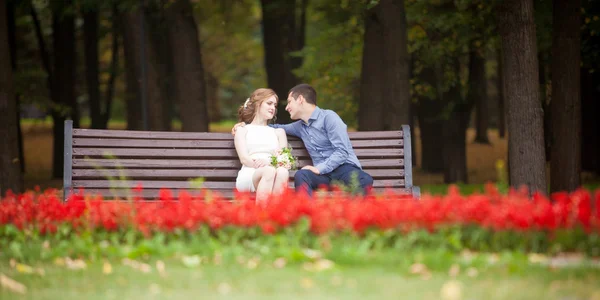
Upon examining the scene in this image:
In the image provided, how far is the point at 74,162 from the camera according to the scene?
27.2 ft

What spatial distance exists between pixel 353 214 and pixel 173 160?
10.4 ft

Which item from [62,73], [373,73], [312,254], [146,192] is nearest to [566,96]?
[373,73]

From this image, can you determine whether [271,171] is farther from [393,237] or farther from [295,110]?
[393,237]

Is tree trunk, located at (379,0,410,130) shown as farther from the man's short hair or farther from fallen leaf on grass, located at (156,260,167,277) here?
fallen leaf on grass, located at (156,260,167,277)

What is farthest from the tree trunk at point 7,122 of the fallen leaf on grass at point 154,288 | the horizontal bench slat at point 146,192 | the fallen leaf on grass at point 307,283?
the fallen leaf on grass at point 307,283

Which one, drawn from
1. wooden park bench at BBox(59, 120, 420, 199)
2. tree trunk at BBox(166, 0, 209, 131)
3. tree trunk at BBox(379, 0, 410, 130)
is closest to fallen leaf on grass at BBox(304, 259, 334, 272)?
wooden park bench at BBox(59, 120, 420, 199)

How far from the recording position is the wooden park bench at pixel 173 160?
8.27 metres

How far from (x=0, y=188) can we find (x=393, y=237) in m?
8.19

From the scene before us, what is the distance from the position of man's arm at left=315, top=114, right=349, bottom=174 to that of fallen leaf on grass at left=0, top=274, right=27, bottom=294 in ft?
11.8

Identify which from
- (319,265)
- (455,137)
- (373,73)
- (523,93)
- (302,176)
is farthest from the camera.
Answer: (455,137)

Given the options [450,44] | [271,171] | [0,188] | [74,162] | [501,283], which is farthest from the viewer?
[450,44]

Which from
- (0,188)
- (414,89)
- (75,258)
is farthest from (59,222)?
(414,89)

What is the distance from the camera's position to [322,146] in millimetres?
8320

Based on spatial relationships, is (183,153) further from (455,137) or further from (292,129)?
(455,137)
